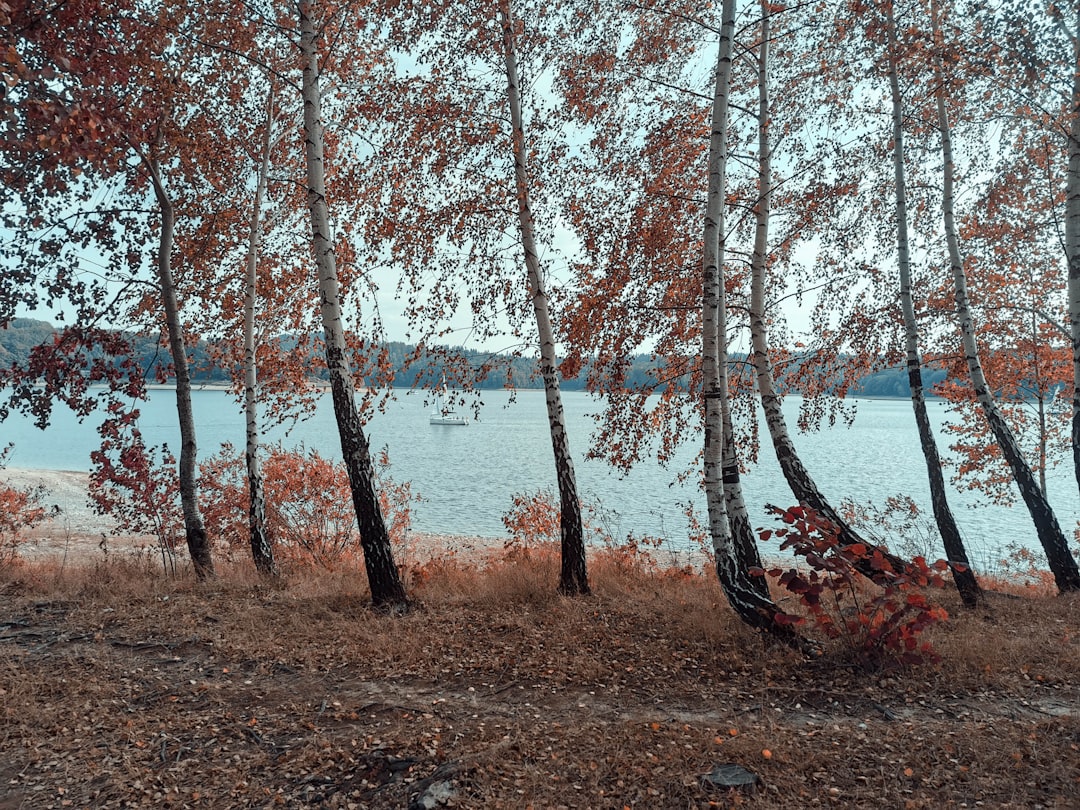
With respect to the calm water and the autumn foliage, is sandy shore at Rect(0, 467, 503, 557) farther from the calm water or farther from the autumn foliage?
the autumn foliage

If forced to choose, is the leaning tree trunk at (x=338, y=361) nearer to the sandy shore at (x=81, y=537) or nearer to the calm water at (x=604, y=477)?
the calm water at (x=604, y=477)

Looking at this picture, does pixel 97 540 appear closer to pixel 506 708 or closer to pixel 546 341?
pixel 546 341

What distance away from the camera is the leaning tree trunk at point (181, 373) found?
28.5 feet

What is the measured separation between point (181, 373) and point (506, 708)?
6.93 m

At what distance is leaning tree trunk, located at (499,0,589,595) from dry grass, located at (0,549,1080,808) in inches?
23.2

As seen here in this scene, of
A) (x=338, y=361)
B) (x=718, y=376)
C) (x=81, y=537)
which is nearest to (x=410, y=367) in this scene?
(x=338, y=361)

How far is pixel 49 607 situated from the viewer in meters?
7.45

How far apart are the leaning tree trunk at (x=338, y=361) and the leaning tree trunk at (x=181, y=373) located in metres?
2.88

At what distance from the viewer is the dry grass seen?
3.70m

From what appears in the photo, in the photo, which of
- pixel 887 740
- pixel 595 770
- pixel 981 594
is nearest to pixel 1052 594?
pixel 981 594

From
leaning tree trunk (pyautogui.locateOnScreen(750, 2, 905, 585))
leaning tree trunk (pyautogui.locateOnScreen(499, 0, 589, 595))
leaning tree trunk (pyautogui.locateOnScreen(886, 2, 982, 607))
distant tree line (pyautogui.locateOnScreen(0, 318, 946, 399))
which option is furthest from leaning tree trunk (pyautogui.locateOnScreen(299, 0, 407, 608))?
leaning tree trunk (pyautogui.locateOnScreen(886, 2, 982, 607))

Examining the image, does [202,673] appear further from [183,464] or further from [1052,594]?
[1052,594]

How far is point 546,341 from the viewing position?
7891mm

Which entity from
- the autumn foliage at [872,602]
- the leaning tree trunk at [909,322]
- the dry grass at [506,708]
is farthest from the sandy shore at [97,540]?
the autumn foliage at [872,602]
